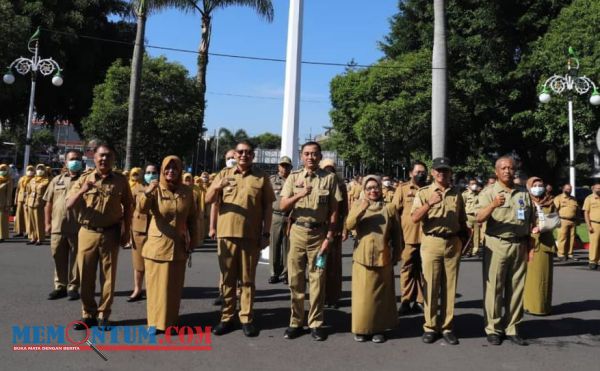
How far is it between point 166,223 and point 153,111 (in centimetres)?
1770

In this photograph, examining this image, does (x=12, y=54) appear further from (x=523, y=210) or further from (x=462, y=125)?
(x=523, y=210)

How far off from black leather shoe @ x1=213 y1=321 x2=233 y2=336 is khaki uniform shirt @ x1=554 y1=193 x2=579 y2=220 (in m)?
10.3

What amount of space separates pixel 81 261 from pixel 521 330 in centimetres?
501

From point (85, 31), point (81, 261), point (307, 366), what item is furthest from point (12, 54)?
point (307, 366)

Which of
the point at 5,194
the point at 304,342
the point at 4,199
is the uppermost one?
the point at 5,194

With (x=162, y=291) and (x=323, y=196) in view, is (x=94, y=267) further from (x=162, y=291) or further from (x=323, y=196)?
(x=323, y=196)

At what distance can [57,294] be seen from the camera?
7.00 metres

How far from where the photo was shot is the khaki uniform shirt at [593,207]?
11695 mm

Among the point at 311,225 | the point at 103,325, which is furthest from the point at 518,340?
the point at 103,325

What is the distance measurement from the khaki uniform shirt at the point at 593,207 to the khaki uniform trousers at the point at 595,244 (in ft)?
0.42

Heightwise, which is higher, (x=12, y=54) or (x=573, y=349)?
(x=12, y=54)

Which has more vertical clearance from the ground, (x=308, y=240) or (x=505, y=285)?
(x=308, y=240)

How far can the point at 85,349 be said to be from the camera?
5.04 meters

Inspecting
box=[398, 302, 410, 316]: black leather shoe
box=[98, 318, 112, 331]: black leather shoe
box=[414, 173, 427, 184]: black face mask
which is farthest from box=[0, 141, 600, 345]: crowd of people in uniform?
box=[414, 173, 427, 184]: black face mask
